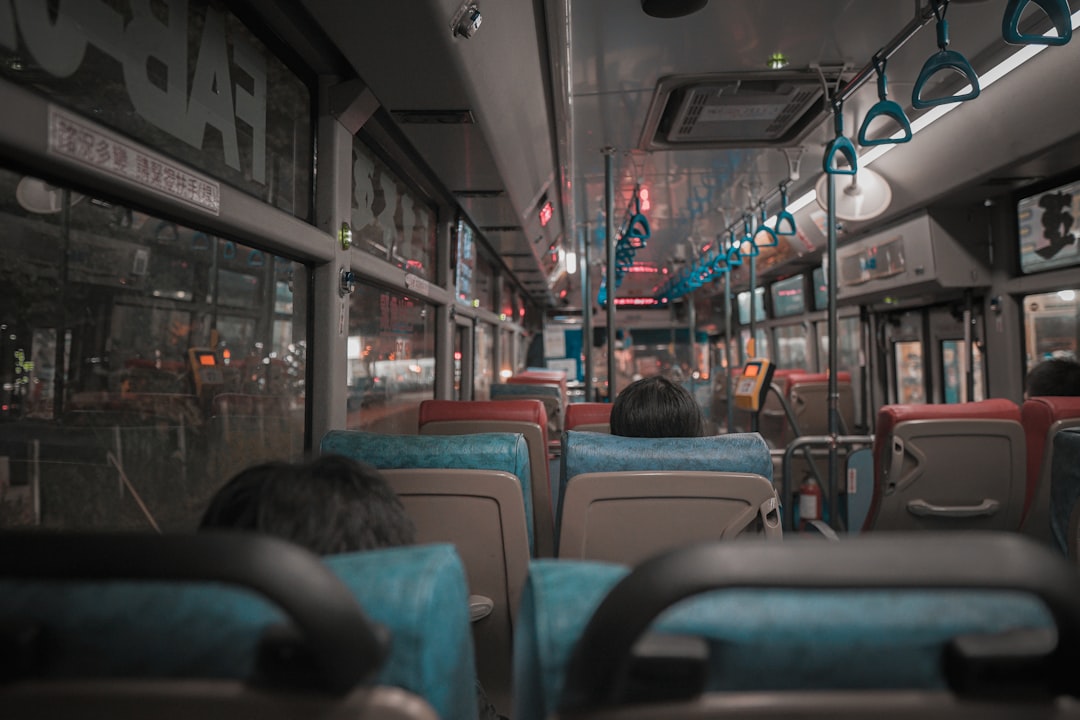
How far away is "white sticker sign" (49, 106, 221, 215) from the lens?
1257 millimetres

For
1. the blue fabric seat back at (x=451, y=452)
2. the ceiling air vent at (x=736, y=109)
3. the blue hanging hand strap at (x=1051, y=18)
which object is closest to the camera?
the blue fabric seat back at (x=451, y=452)

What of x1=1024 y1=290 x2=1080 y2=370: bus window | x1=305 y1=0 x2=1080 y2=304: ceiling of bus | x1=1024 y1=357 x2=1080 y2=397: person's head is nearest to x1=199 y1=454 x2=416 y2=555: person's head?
x1=305 y1=0 x2=1080 y2=304: ceiling of bus

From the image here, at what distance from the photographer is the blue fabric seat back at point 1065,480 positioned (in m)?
1.63

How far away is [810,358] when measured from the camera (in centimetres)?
855

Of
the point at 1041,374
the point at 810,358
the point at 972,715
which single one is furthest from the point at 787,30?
the point at 810,358

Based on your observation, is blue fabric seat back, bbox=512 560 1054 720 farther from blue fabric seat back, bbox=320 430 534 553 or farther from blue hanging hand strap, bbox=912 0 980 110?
blue hanging hand strap, bbox=912 0 980 110

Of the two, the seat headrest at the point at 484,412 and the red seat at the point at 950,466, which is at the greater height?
→ the seat headrest at the point at 484,412

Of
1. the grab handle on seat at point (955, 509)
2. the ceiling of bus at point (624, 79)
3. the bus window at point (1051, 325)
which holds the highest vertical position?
the ceiling of bus at point (624, 79)

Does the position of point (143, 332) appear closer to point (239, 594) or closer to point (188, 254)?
point (188, 254)

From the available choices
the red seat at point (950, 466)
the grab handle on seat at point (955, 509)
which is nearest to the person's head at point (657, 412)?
the red seat at point (950, 466)

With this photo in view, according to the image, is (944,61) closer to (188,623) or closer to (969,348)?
(188,623)

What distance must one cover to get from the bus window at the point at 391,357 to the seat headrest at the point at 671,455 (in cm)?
172

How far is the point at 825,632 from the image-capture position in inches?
20.9

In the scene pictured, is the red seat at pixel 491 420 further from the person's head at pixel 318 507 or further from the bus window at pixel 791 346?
the bus window at pixel 791 346
